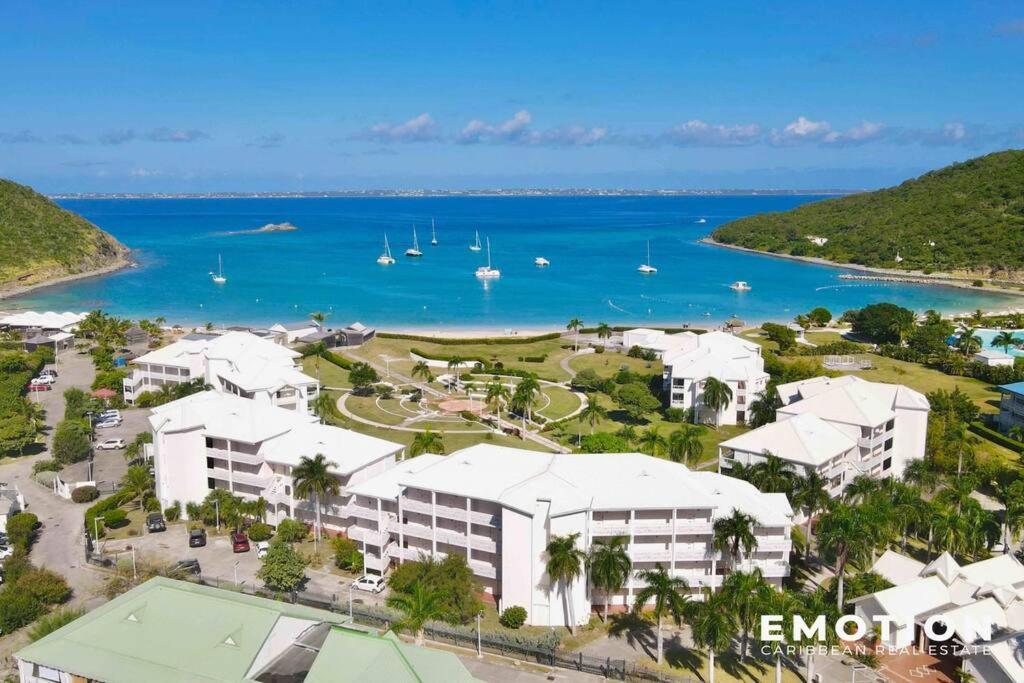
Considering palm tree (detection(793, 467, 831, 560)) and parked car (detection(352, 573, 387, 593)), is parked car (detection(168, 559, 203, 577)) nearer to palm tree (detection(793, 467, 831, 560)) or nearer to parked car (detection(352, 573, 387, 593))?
parked car (detection(352, 573, 387, 593))

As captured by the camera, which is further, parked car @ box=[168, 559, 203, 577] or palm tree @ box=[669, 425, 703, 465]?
palm tree @ box=[669, 425, 703, 465]

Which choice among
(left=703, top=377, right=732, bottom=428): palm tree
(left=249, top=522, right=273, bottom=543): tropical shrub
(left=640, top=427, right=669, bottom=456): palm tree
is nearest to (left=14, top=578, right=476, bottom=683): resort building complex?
(left=249, top=522, right=273, bottom=543): tropical shrub

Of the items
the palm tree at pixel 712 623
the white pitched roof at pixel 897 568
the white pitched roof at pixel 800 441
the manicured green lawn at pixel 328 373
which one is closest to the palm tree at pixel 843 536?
the white pitched roof at pixel 897 568

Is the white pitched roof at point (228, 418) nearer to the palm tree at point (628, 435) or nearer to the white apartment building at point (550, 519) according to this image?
the white apartment building at point (550, 519)

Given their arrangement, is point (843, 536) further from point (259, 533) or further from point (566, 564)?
point (259, 533)

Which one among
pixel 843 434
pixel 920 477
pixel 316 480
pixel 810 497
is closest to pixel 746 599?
pixel 810 497

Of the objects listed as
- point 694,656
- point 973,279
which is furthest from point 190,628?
point 973,279
